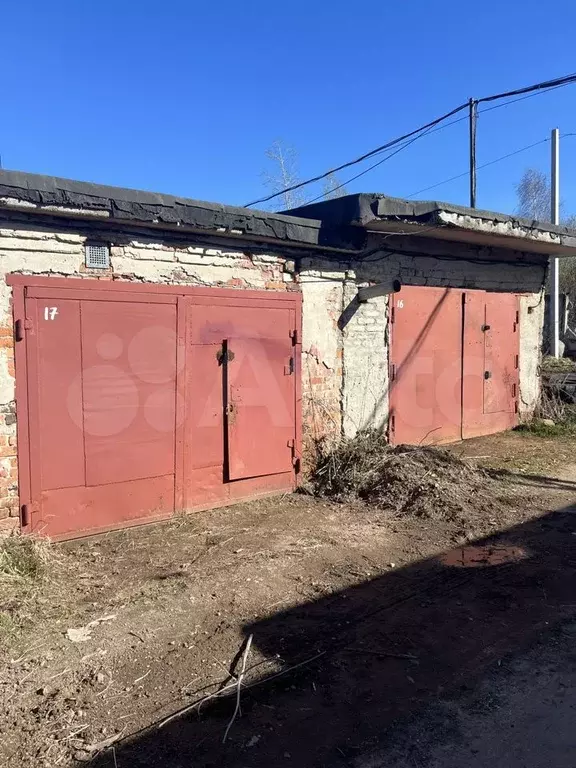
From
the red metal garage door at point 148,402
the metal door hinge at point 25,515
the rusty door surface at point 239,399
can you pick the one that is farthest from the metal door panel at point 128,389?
the metal door hinge at point 25,515

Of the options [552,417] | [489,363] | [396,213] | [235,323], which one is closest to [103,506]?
[235,323]

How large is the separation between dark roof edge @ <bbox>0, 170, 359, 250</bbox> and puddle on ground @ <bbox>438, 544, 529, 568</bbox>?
3606 millimetres

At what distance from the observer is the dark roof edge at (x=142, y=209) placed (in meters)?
4.89

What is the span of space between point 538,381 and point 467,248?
3128 mm

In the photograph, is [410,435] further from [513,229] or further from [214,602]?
[214,602]

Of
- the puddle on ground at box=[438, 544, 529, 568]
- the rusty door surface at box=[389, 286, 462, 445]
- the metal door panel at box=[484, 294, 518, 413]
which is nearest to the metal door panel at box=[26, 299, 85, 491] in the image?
the puddle on ground at box=[438, 544, 529, 568]

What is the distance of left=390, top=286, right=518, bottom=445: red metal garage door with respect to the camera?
8.33 metres

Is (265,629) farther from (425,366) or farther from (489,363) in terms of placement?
(489,363)

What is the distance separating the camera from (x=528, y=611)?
13.6 feet

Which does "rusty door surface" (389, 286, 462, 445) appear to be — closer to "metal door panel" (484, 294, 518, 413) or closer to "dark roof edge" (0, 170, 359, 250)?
"metal door panel" (484, 294, 518, 413)

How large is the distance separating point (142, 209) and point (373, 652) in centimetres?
405

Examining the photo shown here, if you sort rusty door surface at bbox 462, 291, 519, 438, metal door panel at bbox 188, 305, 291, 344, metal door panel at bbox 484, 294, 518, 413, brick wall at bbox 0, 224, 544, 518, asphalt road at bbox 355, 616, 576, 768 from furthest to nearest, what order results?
metal door panel at bbox 484, 294, 518, 413
rusty door surface at bbox 462, 291, 519, 438
metal door panel at bbox 188, 305, 291, 344
brick wall at bbox 0, 224, 544, 518
asphalt road at bbox 355, 616, 576, 768

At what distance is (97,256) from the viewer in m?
5.40

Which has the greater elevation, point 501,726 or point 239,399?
point 239,399
